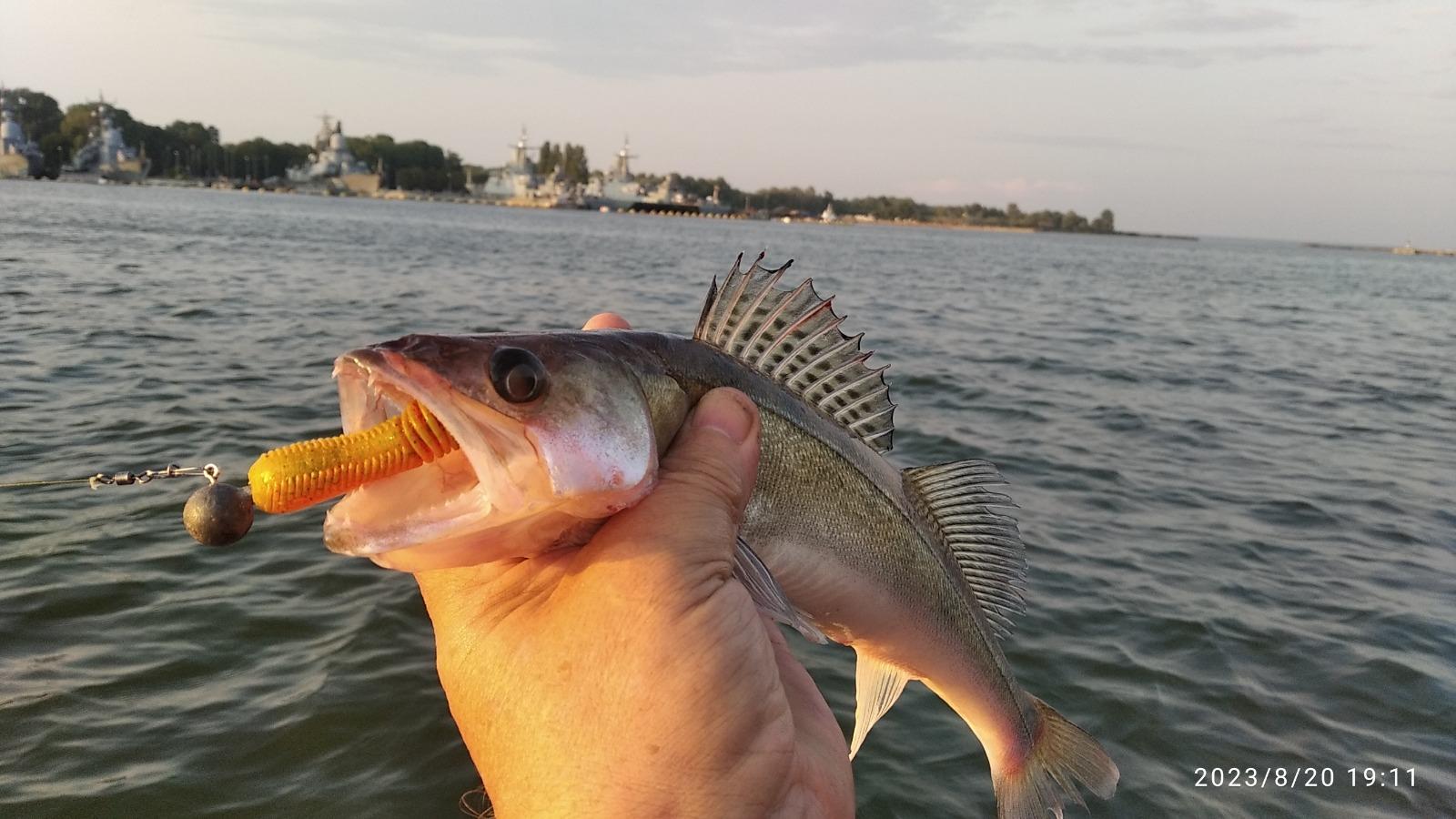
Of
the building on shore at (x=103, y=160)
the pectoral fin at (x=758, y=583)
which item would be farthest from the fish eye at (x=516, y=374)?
the building on shore at (x=103, y=160)

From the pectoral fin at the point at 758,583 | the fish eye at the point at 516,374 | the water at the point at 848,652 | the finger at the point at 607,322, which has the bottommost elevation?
the water at the point at 848,652

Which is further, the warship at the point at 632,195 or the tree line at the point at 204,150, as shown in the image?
the warship at the point at 632,195

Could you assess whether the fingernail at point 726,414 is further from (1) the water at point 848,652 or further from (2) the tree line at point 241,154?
(2) the tree line at point 241,154

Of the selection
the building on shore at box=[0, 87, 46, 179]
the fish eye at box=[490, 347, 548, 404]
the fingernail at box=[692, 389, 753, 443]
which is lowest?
the fingernail at box=[692, 389, 753, 443]

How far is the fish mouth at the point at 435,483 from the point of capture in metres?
2.01

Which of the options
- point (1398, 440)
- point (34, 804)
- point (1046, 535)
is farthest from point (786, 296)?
point (1398, 440)

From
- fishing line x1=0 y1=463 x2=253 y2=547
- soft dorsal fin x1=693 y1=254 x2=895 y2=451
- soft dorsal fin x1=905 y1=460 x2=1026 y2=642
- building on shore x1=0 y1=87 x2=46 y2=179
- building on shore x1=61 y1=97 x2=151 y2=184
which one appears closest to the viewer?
soft dorsal fin x1=693 y1=254 x2=895 y2=451

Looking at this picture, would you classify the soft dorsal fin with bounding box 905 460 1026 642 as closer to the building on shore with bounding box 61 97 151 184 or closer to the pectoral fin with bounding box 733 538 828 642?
the pectoral fin with bounding box 733 538 828 642

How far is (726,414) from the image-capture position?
8.68 ft

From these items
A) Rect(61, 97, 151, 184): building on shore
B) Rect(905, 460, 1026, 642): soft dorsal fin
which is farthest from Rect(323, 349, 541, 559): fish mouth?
Rect(61, 97, 151, 184): building on shore

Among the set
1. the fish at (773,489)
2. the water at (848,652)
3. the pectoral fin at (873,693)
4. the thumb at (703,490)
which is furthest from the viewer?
the water at (848,652)

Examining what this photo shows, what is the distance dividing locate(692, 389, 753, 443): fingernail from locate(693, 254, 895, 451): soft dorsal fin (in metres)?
0.40

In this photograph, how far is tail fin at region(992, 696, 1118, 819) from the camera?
12.7 feet

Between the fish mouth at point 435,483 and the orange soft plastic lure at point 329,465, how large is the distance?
0.26ft
